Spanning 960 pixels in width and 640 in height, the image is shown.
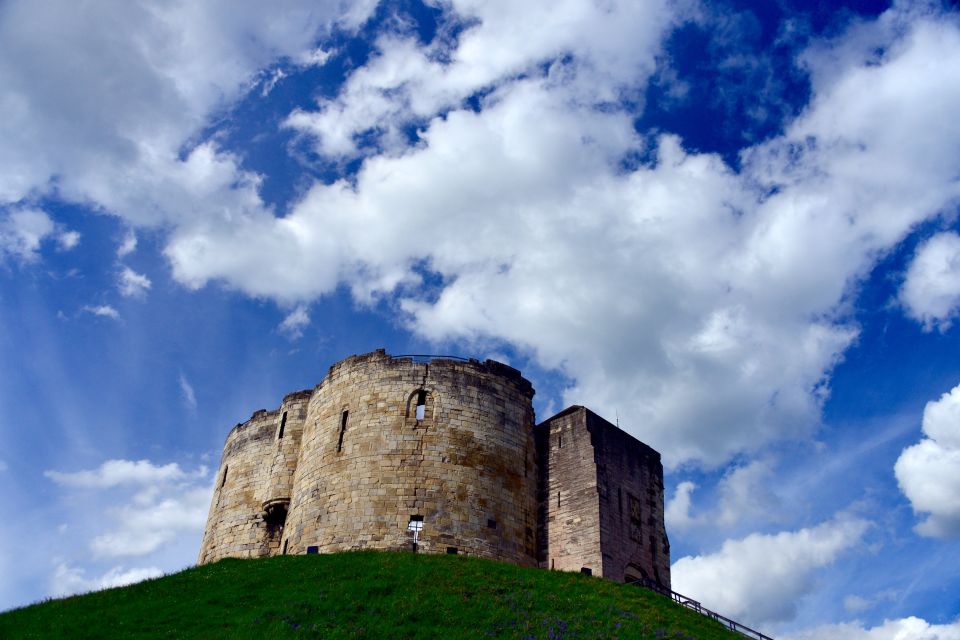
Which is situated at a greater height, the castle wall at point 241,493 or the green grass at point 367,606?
the castle wall at point 241,493

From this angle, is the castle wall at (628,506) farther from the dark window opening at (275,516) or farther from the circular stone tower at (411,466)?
the dark window opening at (275,516)

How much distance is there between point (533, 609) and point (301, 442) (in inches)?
691

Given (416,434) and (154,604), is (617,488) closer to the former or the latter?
(416,434)

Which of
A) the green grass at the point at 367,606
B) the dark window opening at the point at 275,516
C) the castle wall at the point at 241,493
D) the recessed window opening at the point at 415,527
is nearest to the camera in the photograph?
the green grass at the point at 367,606

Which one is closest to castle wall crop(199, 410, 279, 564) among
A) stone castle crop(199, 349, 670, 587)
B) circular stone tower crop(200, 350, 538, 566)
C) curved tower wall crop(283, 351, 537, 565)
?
circular stone tower crop(200, 350, 538, 566)

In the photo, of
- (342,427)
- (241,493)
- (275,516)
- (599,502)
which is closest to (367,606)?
(599,502)

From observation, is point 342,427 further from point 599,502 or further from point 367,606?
point 367,606

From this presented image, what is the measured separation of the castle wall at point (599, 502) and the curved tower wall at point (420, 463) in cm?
87

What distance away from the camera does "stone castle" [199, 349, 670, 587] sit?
30859 millimetres

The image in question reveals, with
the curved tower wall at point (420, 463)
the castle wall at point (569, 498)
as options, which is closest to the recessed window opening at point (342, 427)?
the curved tower wall at point (420, 463)

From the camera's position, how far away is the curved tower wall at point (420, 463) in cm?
3070

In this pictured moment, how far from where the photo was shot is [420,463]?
31641 mm

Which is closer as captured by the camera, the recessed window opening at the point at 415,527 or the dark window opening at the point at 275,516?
the recessed window opening at the point at 415,527

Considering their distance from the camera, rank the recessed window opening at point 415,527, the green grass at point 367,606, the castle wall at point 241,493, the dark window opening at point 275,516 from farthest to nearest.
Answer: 1. the castle wall at point 241,493
2. the dark window opening at point 275,516
3. the recessed window opening at point 415,527
4. the green grass at point 367,606
